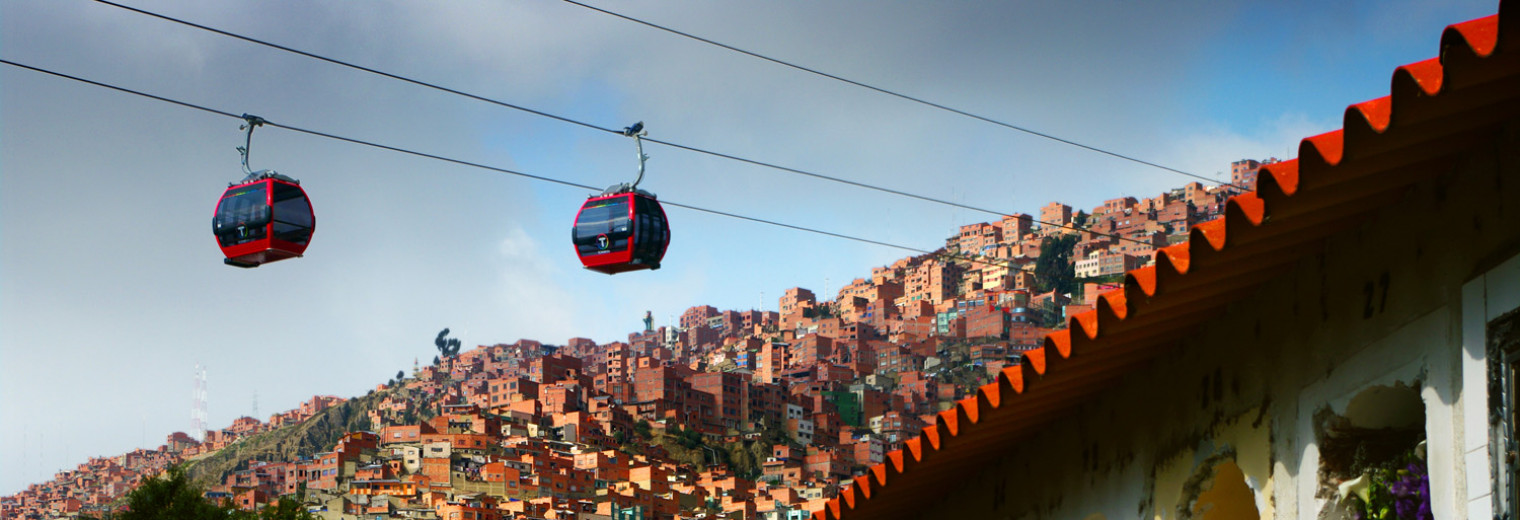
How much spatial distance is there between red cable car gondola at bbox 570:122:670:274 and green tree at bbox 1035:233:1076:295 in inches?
6783

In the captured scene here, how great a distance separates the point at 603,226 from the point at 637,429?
131 metres

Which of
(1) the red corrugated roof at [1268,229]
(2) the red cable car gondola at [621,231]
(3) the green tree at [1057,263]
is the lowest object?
(1) the red corrugated roof at [1268,229]

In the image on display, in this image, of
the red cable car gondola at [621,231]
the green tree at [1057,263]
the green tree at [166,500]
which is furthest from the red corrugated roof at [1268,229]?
the green tree at [1057,263]

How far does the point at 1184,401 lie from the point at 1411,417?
0.98 metres

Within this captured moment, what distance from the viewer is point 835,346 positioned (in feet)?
603

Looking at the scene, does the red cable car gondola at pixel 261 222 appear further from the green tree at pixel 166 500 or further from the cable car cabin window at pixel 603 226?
the green tree at pixel 166 500

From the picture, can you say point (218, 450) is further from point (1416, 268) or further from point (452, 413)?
point (1416, 268)

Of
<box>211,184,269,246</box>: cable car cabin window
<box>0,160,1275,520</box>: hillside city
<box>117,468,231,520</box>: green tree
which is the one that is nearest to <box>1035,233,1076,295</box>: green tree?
<box>0,160,1275,520</box>: hillside city

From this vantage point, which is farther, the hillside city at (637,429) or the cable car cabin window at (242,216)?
the hillside city at (637,429)

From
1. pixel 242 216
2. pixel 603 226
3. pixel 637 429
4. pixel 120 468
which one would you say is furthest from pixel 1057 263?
pixel 242 216

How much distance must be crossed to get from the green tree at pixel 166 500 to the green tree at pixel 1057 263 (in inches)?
6292

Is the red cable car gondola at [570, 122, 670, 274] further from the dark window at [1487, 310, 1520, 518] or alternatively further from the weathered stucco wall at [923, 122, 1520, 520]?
the dark window at [1487, 310, 1520, 518]

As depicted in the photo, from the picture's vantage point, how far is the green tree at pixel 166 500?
31391 millimetres

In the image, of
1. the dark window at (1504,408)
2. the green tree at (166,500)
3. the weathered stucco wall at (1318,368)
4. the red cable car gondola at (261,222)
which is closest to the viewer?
the dark window at (1504,408)
